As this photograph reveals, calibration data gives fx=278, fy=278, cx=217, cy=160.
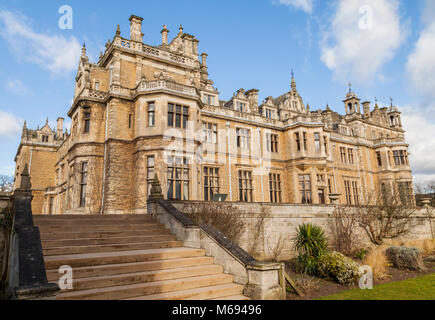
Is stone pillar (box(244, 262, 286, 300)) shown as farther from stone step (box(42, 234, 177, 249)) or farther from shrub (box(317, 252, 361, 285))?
shrub (box(317, 252, 361, 285))

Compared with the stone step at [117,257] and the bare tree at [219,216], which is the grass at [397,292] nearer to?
the stone step at [117,257]

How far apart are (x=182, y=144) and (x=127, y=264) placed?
1204 centimetres

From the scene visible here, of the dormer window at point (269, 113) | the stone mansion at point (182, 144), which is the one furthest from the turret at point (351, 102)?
the dormer window at point (269, 113)

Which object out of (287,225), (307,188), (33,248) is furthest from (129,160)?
(307,188)

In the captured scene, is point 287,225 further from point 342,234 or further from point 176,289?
point 176,289

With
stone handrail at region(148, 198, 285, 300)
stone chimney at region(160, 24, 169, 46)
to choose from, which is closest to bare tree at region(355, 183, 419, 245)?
stone handrail at region(148, 198, 285, 300)

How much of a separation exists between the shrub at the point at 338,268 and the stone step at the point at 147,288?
4.53 metres

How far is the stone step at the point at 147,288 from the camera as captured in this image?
18.0 feet

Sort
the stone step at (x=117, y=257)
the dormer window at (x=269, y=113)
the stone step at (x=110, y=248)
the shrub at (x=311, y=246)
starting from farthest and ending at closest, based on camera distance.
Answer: the dormer window at (x=269, y=113) → the shrub at (x=311, y=246) → the stone step at (x=110, y=248) → the stone step at (x=117, y=257)

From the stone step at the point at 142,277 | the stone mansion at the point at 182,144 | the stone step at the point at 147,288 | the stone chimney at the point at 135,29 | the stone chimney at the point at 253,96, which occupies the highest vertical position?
the stone chimney at the point at 135,29

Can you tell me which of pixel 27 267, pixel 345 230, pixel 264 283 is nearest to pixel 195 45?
pixel 345 230

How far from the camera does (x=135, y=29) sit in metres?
20.9

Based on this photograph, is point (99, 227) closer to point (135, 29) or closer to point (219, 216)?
point (219, 216)

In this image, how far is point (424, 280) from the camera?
10125mm
